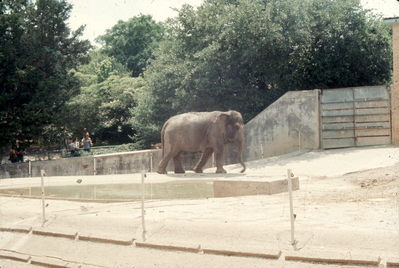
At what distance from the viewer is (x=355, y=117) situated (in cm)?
2434

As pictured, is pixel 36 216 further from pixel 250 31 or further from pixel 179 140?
pixel 250 31

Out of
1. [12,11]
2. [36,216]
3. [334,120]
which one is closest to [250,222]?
[36,216]

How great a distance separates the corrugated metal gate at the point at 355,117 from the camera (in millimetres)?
23922

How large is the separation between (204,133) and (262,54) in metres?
8.18

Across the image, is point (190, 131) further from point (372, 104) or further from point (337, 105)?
point (372, 104)

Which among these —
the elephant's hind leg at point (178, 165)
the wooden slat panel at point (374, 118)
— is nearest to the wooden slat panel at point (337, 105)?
the wooden slat panel at point (374, 118)

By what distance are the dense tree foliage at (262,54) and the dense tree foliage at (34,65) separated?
4.31 meters

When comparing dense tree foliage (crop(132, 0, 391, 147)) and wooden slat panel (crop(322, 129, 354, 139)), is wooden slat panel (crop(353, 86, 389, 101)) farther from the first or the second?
dense tree foliage (crop(132, 0, 391, 147))

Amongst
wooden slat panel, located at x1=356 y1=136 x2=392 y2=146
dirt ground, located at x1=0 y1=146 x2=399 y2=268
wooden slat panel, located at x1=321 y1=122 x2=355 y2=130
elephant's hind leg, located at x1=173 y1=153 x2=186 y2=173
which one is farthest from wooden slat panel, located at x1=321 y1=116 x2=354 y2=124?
dirt ground, located at x1=0 y1=146 x2=399 y2=268

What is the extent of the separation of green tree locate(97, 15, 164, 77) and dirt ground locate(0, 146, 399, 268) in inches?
2182

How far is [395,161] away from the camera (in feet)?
64.4

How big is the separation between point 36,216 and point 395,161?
496 inches

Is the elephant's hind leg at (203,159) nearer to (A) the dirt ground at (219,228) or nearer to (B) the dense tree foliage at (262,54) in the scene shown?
(B) the dense tree foliage at (262,54)

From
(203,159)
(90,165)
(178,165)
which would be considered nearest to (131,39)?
(90,165)
